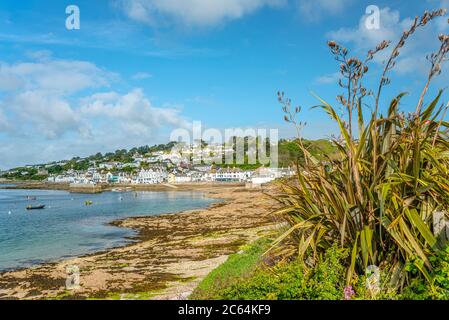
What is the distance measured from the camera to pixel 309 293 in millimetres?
4281

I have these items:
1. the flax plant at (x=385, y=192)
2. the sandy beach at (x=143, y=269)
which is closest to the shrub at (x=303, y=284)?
the flax plant at (x=385, y=192)

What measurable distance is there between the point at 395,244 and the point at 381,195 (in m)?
0.68

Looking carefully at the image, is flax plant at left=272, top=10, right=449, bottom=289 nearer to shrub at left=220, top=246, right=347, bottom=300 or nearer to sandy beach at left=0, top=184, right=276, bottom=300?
shrub at left=220, top=246, right=347, bottom=300

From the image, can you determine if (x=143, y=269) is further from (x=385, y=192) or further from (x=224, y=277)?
(x=385, y=192)

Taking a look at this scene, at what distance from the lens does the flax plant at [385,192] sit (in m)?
4.38

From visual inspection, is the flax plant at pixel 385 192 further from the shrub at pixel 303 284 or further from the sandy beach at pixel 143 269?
the sandy beach at pixel 143 269

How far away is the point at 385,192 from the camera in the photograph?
424cm

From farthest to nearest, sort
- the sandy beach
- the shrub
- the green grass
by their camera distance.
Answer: the sandy beach, the green grass, the shrub

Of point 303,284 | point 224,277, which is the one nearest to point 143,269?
point 224,277

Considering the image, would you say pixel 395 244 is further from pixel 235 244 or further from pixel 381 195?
pixel 235 244

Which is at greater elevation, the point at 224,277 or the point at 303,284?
the point at 303,284

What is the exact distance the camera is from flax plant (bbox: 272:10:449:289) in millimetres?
4375

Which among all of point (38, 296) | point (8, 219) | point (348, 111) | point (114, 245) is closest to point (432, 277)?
point (348, 111)

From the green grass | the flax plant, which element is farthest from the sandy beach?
the flax plant
